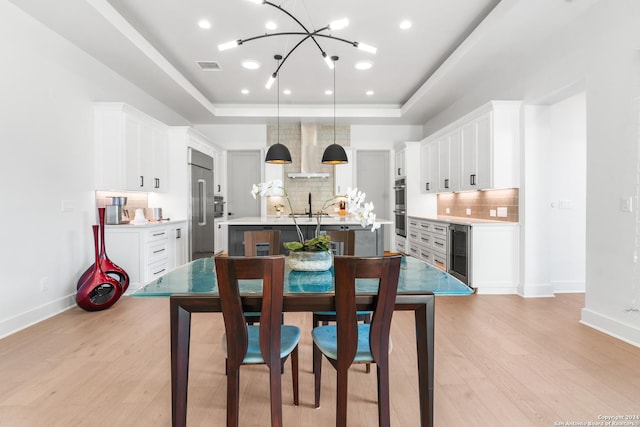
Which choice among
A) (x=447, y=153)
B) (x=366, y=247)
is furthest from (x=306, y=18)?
(x=447, y=153)

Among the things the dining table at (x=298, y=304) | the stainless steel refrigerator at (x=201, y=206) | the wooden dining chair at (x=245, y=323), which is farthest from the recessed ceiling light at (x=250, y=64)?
the wooden dining chair at (x=245, y=323)

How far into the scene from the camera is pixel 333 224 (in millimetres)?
4617

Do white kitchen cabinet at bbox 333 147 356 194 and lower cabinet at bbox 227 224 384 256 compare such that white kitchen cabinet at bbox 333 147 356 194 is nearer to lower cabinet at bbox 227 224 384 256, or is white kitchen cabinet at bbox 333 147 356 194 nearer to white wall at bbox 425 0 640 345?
lower cabinet at bbox 227 224 384 256

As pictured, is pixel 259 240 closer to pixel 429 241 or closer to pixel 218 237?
pixel 429 241

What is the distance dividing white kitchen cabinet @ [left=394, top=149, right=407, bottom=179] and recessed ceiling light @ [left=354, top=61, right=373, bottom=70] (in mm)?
2375

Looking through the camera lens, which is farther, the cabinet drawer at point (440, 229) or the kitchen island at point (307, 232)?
the cabinet drawer at point (440, 229)

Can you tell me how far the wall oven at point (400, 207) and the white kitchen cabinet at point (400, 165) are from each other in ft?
0.40

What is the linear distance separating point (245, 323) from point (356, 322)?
1.60 ft

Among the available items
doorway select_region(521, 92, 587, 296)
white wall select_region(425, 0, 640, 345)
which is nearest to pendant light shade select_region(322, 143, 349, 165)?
doorway select_region(521, 92, 587, 296)

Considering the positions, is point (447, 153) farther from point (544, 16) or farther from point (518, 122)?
point (544, 16)

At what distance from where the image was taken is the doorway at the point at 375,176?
26.9 feet

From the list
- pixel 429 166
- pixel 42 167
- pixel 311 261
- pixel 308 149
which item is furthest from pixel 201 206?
pixel 311 261

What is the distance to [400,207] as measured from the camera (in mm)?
7371

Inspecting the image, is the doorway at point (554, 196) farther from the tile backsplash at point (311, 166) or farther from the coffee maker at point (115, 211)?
the coffee maker at point (115, 211)
